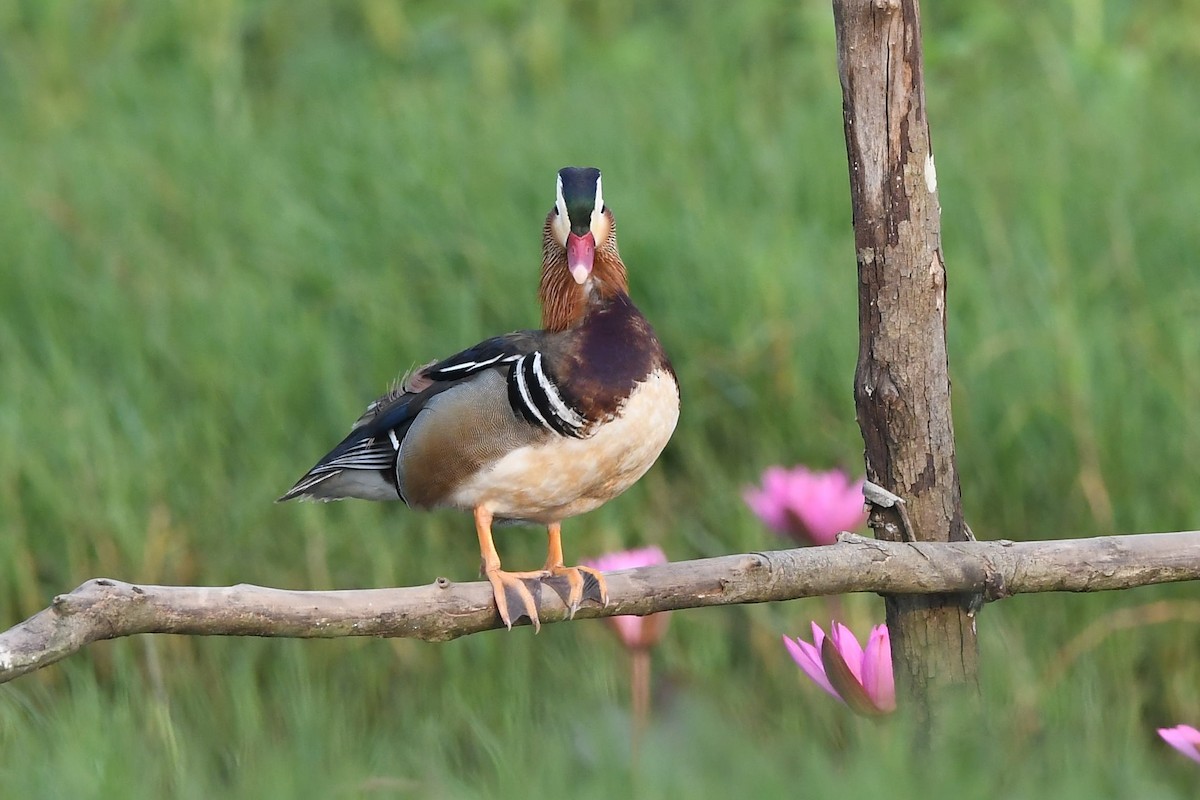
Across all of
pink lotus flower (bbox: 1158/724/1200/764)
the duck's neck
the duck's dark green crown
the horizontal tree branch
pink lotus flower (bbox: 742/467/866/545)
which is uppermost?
the duck's dark green crown

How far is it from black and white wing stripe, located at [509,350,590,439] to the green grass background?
382 mm

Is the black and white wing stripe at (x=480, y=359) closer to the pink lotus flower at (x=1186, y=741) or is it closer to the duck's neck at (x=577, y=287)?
the duck's neck at (x=577, y=287)

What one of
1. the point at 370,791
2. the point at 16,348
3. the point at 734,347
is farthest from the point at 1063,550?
the point at 16,348

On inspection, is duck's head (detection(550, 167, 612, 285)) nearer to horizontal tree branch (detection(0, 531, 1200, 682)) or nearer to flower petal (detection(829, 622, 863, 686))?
horizontal tree branch (detection(0, 531, 1200, 682))

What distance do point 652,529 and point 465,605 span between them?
161 centimetres

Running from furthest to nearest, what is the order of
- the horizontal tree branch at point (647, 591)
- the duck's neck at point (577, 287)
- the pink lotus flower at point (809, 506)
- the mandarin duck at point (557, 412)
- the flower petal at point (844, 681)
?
the pink lotus flower at point (809, 506)
the duck's neck at point (577, 287)
the mandarin duck at point (557, 412)
the flower petal at point (844, 681)
the horizontal tree branch at point (647, 591)

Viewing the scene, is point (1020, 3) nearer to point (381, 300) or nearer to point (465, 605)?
point (381, 300)

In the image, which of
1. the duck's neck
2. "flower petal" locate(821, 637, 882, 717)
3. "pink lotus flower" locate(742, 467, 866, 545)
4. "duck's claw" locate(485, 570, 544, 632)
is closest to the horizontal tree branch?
"duck's claw" locate(485, 570, 544, 632)

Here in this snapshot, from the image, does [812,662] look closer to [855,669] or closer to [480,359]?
[855,669]

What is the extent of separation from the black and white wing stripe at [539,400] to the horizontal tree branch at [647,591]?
224mm

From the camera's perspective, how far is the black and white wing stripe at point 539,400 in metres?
2.15

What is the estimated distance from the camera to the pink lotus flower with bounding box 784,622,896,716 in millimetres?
1860

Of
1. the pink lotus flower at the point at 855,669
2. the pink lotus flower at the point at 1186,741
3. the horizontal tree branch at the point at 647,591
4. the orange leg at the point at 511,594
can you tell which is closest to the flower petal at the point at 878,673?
the pink lotus flower at the point at 855,669

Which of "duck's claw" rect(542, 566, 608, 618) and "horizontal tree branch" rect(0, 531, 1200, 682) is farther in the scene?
"duck's claw" rect(542, 566, 608, 618)
